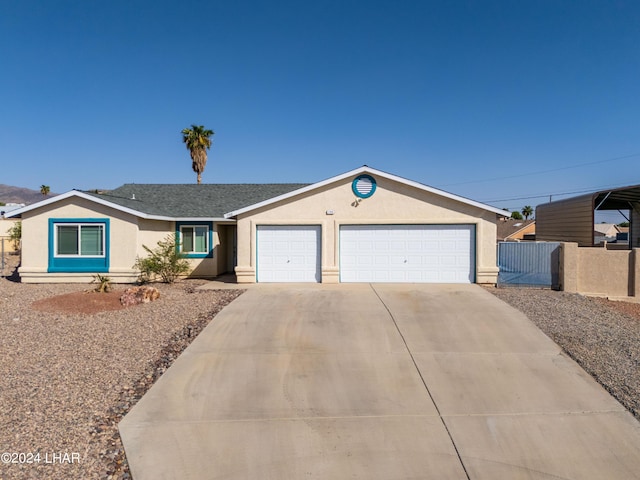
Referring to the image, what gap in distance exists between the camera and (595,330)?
8484mm

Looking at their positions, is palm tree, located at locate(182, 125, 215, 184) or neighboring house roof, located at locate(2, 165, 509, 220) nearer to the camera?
neighboring house roof, located at locate(2, 165, 509, 220)

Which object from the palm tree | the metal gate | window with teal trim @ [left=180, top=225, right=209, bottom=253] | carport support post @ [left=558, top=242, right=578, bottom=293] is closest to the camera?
carport support post @ [left=558, top=242, right=578, bottom=293]

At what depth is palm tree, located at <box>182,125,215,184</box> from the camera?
33.9 meters

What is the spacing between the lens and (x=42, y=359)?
6.59 m

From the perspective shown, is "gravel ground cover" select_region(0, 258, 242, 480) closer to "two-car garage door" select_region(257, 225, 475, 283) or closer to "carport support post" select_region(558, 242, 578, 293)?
"two-car garage door" select_region(257, 225, 475, 283)

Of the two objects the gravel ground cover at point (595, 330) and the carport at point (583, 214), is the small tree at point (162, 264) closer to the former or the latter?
the gravel ground cover at point (595, 330)

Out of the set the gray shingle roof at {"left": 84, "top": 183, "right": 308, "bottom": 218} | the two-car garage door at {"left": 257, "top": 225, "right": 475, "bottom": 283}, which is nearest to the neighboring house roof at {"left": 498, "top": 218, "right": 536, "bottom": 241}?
the gray shingle roof at {"left": 84, "top": 183, "right": 308, "bottom": 218}

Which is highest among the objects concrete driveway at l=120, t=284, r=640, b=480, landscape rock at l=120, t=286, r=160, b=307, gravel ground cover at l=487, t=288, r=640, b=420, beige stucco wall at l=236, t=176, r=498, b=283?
beige stucco wall at l=236, t=176, r=498, b=283

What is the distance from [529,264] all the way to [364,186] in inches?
245

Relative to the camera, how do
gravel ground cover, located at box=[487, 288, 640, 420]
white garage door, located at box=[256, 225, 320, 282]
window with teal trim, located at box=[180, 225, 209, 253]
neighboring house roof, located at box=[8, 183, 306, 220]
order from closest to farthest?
gravel ground cover, located at box=[487, 288, 640, 420] < white garage door, located at box=[256, 225, 320, 282] < neighboring house roof, located at box=[8, 183, 306, 220] < window with teal trim, located at box=[180, 225, 209, 253]

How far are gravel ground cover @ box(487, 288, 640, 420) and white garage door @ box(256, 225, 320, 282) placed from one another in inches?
240

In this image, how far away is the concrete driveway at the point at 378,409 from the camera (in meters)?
4.16

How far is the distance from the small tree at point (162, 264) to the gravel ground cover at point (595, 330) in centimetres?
1099

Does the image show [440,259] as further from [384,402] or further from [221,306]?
[384,402]
